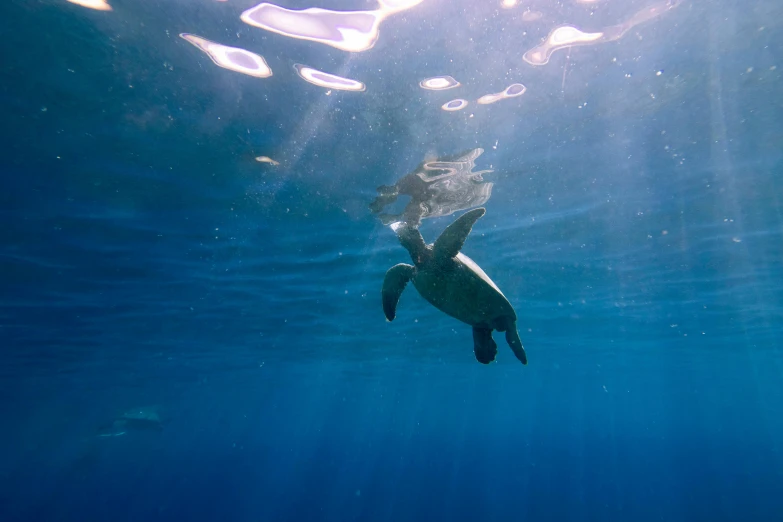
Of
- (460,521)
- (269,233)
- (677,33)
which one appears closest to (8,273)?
(269,233)

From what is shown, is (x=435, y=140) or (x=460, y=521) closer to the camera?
(x=435, y=140)

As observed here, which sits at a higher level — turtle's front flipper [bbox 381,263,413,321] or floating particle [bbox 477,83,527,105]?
floating particle [bbox 477,83,527,105]

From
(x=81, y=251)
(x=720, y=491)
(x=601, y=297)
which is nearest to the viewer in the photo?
(x=81, y=251)

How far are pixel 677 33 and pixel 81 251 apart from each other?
17.5 metres

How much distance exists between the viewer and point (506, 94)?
789 centimetres

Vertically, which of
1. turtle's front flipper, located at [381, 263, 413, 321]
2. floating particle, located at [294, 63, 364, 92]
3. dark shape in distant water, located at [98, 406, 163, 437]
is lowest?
dark shape in distant water, located at [98, 406, 163, 437]

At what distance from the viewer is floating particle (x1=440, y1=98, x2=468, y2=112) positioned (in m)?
7.94

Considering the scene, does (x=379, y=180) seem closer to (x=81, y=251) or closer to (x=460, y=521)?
(x=81, y=251)

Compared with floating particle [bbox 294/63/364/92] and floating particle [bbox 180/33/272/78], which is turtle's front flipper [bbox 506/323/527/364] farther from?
floating particle [bbox 180/33/272/78]

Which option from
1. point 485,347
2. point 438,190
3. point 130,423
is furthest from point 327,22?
point 130,423

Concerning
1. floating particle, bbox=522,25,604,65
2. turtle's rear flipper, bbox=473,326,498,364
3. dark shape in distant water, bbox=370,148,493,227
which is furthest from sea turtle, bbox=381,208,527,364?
dark shape in distant water, bbox=370,148,493,227

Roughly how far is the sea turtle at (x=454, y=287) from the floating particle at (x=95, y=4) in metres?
5.63

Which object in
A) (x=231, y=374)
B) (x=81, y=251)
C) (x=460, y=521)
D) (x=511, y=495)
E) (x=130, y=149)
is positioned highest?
(x=130, y=149)

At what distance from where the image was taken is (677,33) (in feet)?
22.0
